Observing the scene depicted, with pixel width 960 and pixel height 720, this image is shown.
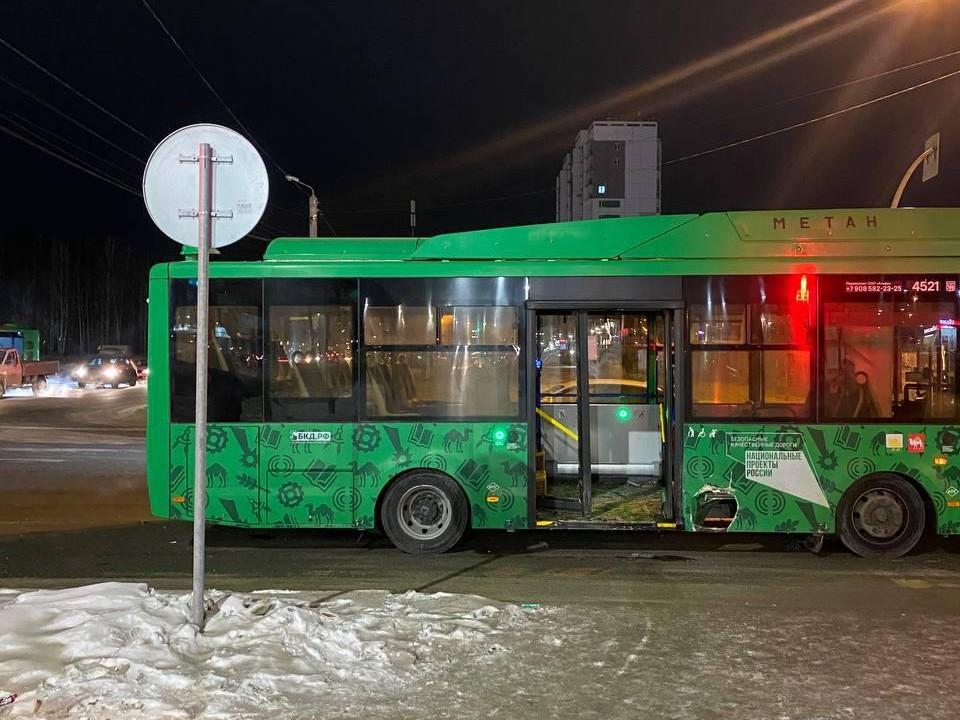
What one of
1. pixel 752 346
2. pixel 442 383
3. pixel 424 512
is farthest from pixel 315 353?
pixel 752 346

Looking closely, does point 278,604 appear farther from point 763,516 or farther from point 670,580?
point 763,516

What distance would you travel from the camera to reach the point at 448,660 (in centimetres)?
482

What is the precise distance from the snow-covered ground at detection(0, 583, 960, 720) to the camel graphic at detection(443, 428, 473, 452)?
2.21 meters

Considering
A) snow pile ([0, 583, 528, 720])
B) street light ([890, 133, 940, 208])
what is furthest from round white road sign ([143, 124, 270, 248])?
street light ([890, 133, 940, 208])

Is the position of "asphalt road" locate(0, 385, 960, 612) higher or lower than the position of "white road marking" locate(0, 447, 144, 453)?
lower

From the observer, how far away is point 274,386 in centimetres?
→ 810

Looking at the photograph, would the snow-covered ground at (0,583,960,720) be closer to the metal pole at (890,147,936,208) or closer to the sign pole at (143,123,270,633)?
the sign pole at (143,123,270,633)

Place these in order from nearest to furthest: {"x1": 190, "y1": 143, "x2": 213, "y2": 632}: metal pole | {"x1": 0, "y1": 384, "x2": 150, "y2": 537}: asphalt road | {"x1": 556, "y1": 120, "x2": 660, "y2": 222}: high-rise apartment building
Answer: {"x1": 190, "y1": 143, "x2": 213, "y2": 632}: metal pole < {"x1": 0, "y1": 384, "x2": 150, "y2": 537}: asphalt road < {"x1": 556, "y1": 120, "x2": 660, "y2": 222}: high-rise apartment building

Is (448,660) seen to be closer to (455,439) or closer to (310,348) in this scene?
(455,439)

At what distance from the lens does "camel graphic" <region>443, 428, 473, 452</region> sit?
26.4ft

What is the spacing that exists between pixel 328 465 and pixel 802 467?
4.73 metres

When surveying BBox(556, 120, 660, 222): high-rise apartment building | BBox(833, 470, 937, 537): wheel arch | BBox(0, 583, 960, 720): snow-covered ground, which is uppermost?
BBox(556, 120, 660, 222): high-rise apartment building

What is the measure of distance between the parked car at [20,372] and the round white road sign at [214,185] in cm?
3411

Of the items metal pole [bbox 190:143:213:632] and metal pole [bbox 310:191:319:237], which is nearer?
metal pole [bbox 190:143:213:632]
